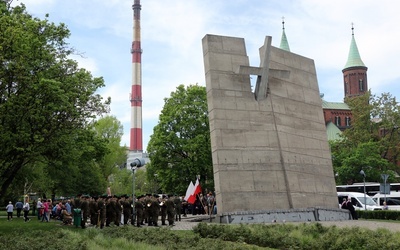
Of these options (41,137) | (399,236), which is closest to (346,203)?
(399,236)

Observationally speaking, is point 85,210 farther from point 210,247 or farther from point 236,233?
point 210,247

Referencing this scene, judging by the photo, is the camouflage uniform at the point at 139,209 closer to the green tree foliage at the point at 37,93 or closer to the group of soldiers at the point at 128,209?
the group of soldiers at the point at 128,209

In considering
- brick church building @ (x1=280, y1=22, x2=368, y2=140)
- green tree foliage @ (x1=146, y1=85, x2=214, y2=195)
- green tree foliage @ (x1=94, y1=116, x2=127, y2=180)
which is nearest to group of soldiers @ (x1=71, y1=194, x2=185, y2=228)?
green tree foliage @ (x1=146, y1=85, x2=214, y2=195)

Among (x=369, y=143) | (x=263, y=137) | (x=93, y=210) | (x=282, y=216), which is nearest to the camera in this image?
(x=282, y=216)

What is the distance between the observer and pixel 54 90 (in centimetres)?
2233

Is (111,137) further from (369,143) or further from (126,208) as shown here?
(126,208)

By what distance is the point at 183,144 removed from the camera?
48.0 metres

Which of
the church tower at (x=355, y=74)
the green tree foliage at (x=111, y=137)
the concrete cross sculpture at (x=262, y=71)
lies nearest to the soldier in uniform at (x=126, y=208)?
the concrete cross sculpture at (x=262, y=71)

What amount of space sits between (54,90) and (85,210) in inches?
307

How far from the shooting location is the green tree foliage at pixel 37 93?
21.7m

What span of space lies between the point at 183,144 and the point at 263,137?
82.9 feet

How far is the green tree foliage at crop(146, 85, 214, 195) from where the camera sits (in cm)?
4691

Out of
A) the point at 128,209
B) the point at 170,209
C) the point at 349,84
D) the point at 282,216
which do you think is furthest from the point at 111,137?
the point at 349,84

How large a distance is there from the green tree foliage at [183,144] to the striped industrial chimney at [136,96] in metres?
48.2
